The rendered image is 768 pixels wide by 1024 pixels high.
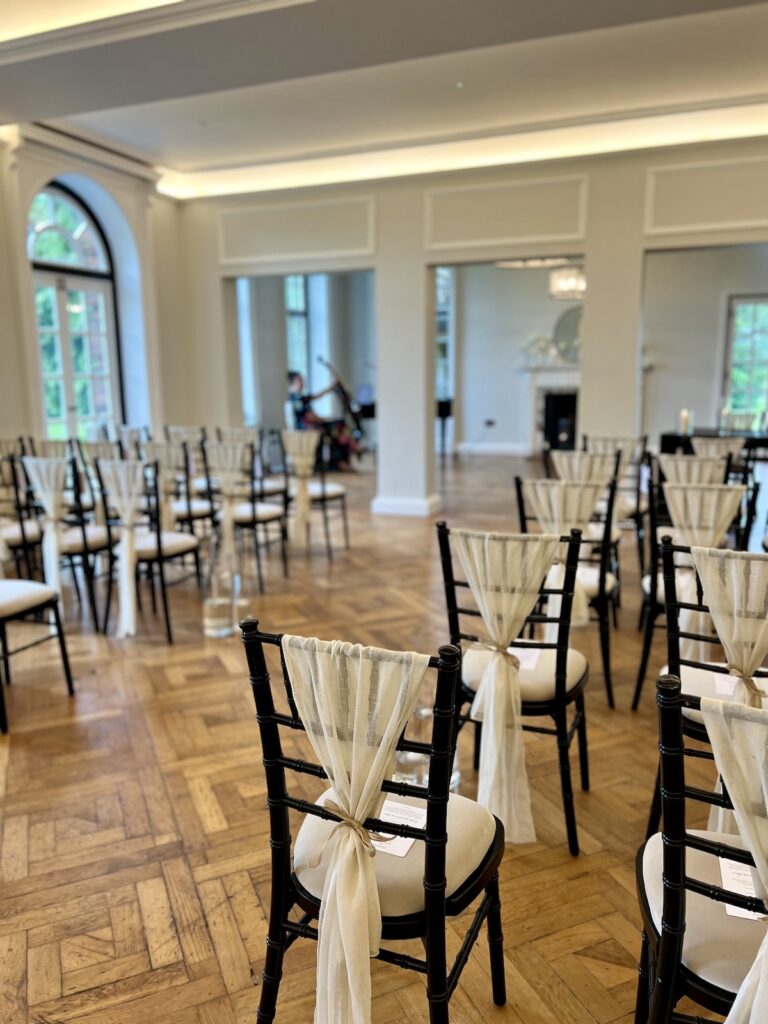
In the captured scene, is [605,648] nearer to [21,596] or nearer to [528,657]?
[528,657]

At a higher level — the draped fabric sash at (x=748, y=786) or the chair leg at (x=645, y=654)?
the draped fabric sash at (x=748, y=786)

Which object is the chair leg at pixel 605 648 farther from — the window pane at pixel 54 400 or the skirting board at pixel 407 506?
the window pane at pixel 54 400

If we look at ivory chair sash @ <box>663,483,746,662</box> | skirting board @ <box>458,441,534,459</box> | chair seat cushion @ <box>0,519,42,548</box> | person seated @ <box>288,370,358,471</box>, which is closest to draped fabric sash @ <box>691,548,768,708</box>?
ivory chair sash @ <box>663,483,746,662</box>

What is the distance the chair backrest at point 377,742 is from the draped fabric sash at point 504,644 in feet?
2.33

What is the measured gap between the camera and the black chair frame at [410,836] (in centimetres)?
118

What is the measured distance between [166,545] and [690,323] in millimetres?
8475

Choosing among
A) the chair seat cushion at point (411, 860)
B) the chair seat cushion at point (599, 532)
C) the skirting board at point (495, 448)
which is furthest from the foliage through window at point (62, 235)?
the skirting board at point (495, 448)

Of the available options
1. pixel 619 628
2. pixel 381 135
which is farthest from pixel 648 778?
pixel 381 135

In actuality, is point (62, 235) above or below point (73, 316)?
Result: above

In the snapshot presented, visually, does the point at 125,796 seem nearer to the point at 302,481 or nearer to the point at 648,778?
the point at 648,778

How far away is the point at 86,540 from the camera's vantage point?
3852 mm

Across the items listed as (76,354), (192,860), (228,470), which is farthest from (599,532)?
(76,354)

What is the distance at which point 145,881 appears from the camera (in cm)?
197

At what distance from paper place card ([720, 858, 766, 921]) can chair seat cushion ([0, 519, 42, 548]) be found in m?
3.62
